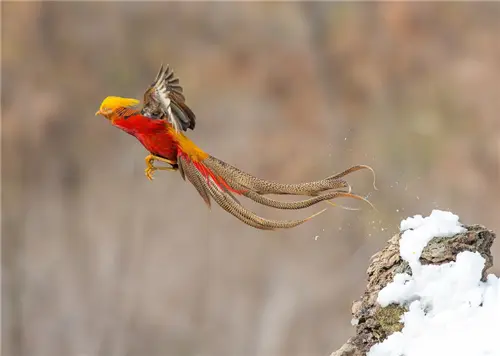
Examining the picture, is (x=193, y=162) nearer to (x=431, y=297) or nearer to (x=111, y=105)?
(x=111, y=105)

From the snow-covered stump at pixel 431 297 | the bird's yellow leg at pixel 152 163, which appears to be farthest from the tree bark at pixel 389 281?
the bird's yellow leg at pixel 152 163

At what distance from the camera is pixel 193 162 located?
746 millimetres

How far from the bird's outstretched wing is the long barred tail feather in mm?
50

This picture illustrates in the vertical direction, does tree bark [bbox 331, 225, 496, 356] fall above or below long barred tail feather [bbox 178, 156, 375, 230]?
below

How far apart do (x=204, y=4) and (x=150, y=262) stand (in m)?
0.75

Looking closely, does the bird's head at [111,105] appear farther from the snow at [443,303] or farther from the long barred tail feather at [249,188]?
the snow at [443,303]

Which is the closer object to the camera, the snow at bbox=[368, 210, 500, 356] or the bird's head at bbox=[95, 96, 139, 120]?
the snow at bbox=[368, 210, 500, 356]

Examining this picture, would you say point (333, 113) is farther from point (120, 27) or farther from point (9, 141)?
point (9, 141)

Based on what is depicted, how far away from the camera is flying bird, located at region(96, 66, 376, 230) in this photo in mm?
724

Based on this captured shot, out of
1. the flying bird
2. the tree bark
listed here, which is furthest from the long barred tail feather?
the tree bark

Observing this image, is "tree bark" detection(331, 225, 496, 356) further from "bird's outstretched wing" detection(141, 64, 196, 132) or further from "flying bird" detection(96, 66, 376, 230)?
"bird's outstretched wing" detection(141, 64, 196, 132)

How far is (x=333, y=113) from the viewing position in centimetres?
179

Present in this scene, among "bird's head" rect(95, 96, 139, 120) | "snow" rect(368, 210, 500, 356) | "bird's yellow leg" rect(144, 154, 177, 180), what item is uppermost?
"bird's head" rect(95, 96, 139, 120)

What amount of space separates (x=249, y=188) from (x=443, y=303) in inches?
9.7
